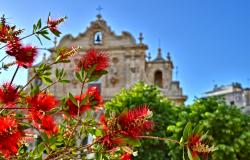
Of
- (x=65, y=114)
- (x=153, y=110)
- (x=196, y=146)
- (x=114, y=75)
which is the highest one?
(x=114, y=75)

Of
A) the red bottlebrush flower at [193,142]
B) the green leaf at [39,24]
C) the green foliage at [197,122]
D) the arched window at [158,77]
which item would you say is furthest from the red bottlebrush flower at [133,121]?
the arched window at [158,77]

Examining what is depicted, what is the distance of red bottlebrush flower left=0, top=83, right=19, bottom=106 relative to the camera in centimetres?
222

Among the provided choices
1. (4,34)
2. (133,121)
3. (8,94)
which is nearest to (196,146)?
(133,121)

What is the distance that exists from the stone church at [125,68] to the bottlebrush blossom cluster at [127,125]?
1644cm

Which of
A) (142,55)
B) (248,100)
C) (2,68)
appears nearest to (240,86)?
(248,100)

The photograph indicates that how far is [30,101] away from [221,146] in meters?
9.34

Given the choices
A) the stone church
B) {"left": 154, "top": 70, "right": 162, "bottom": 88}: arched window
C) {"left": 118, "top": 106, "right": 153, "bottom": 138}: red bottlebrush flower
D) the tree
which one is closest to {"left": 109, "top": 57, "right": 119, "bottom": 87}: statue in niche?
the stone church

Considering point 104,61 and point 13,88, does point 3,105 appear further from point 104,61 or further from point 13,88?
point 104,61

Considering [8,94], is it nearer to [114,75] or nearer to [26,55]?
[26,55]

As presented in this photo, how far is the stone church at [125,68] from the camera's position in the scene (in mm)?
18672

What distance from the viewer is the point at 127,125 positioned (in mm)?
1866

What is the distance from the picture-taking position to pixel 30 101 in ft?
7.13

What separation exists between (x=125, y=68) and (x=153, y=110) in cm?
573

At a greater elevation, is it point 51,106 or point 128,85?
point 128,85
